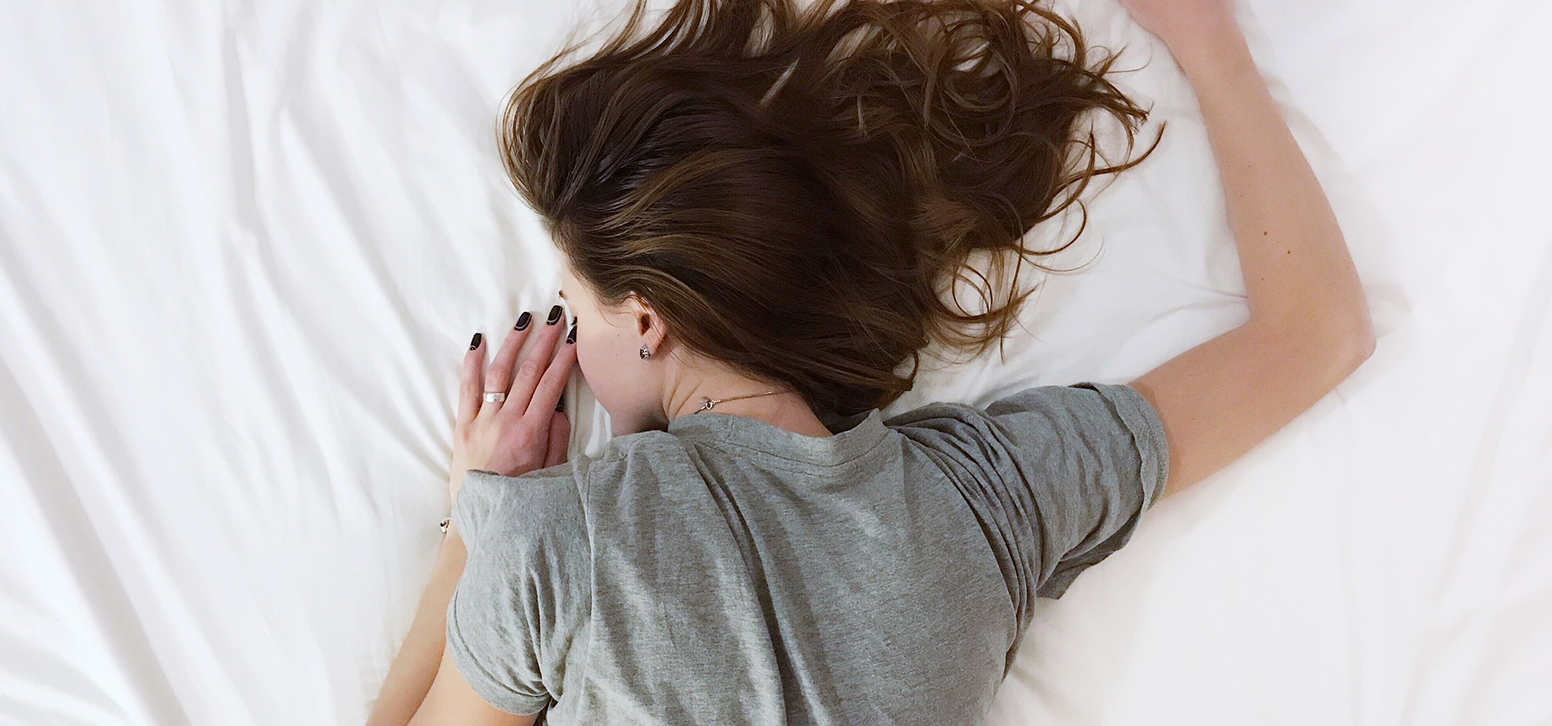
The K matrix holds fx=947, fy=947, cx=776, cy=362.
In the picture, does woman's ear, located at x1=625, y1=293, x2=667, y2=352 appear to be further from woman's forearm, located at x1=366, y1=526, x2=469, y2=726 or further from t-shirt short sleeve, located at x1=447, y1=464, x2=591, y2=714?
woman's forearm, located at x1=366, y1=526, x2=469, y2=726

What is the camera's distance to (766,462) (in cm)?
102

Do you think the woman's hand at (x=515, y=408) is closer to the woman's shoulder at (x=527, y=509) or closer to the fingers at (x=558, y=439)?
the fingers at (x=558, y=439)

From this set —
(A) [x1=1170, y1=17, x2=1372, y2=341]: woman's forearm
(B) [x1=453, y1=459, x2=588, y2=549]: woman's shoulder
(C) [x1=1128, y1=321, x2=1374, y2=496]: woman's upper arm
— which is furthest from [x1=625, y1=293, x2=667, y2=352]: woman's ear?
(A) [x1=1170, y1=17, x2=1372, y2=341]: woman's forearm

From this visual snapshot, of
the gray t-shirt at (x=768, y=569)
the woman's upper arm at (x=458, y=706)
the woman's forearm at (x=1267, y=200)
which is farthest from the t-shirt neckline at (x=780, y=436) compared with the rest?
the woman's forearm at (x=1267, y=200)

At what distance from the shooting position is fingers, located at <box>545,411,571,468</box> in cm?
126

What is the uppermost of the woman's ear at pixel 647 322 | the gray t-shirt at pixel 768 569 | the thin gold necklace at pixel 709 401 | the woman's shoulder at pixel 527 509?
the woman's ear at pixel 647 322

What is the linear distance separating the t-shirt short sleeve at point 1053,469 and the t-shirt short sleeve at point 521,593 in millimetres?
421

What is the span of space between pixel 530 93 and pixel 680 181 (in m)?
0.32

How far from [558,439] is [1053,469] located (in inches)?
25.1

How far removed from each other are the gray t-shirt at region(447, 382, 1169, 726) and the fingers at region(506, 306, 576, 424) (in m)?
0.18

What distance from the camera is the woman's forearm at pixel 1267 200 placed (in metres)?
1.19

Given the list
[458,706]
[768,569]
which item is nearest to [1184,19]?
[768,569]

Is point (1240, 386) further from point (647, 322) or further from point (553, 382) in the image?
point (553, 382)

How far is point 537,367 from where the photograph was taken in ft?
4.10
